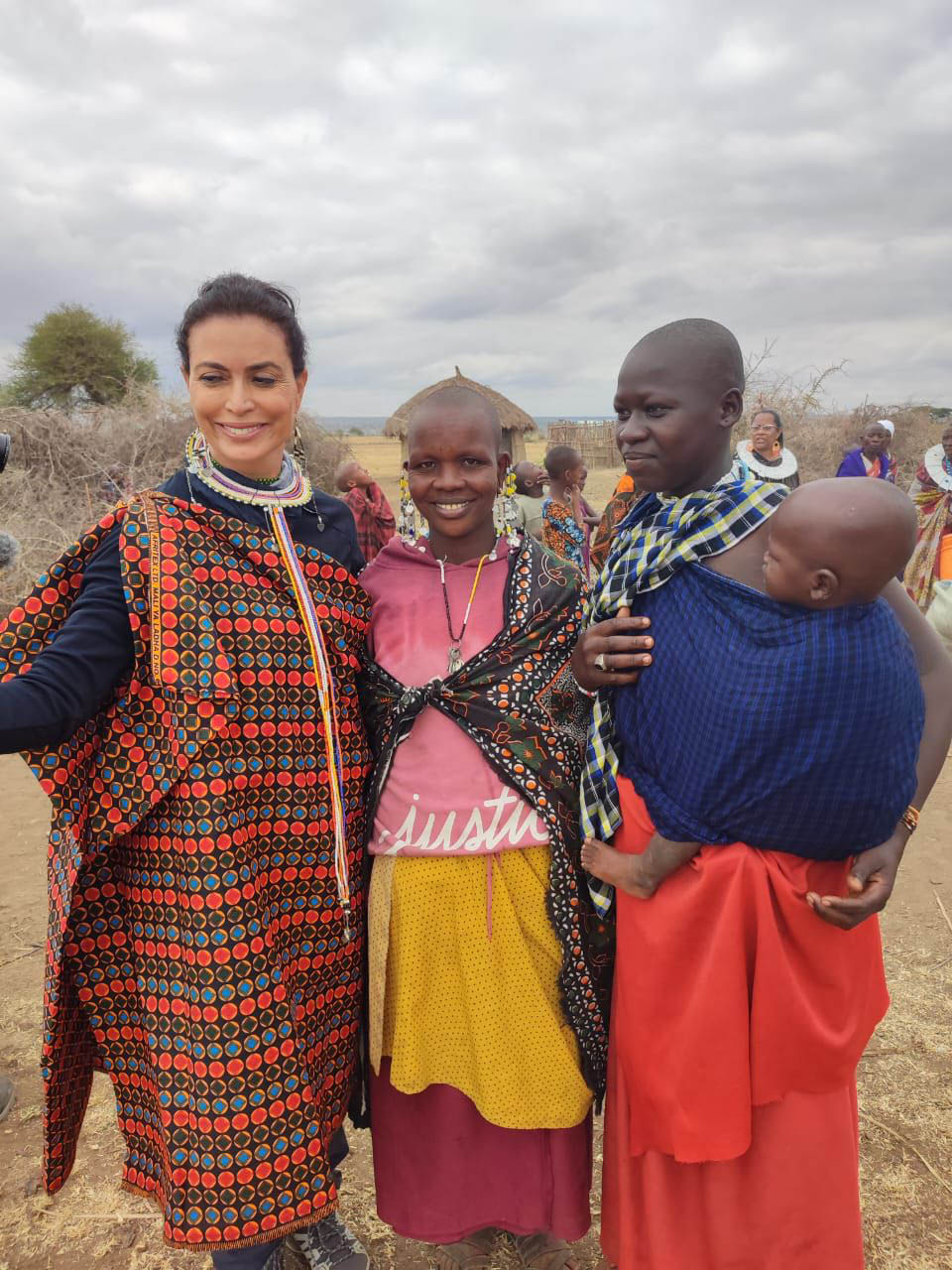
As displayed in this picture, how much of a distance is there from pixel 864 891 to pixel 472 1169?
3.69ft

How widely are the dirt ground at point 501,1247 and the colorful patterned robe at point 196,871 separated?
773 millimetres

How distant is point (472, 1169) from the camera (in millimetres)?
1960

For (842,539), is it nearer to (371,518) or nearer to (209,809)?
(209,809)

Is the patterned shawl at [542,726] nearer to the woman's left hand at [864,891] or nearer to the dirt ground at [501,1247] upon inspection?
the woman's left hand at [864,891]

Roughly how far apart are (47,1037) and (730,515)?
1.63 meters

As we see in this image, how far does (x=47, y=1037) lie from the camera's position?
168 centimetres

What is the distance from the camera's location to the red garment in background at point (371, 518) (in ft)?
28.4

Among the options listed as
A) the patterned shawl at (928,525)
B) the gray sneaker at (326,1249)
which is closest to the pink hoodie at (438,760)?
the gray sneaker at (326,1249)

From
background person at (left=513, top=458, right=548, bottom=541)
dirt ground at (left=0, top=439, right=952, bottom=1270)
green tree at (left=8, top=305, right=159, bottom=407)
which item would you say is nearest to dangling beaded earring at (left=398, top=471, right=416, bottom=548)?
dirt ground at (left=0, top=439, right=952, bottom=1270)

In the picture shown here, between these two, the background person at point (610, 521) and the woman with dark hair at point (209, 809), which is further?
the background person at point (610, 521)

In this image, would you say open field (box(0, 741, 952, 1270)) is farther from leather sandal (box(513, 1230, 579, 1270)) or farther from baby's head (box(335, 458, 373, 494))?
baby's head (box(335, 458, 373, 494))

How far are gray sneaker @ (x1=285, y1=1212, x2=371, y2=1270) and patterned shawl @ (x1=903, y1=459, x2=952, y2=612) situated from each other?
5991mm

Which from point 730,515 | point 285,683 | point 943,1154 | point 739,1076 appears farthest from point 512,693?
point 943,1154

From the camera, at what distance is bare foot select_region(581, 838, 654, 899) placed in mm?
1632
